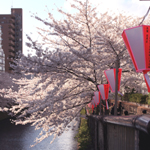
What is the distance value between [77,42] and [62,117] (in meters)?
3.11

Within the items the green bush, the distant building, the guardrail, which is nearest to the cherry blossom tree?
the guardrail

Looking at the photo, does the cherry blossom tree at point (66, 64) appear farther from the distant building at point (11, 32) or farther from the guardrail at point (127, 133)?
the distant building at point (11, 32)

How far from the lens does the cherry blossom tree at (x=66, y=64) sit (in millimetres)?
7215

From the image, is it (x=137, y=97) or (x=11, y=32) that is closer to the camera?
(x=137, y=97)

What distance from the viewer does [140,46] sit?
12.6 ft

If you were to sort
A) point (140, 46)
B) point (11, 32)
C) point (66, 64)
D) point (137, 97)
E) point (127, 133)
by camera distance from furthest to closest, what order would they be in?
1. point (11, 32)
2. point (137, 97)
3. point (66, 64)
4. point (140, 46)
5. point (127, 133)

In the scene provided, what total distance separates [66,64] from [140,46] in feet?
12.5

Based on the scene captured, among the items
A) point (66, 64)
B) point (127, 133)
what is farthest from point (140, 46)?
point (66, 64)

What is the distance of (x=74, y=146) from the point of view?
1361 centimetres

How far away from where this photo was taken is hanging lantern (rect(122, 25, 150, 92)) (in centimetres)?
376

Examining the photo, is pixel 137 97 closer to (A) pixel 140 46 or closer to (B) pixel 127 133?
(A) pixel 140 46

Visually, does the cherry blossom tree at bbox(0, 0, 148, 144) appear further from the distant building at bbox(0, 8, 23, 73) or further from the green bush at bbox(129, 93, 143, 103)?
the distant building at bbox(0, 8, 23, 73)

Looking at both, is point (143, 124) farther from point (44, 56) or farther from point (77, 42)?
point (77, 42)

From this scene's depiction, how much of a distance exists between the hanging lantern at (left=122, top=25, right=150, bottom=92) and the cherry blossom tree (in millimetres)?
3249
